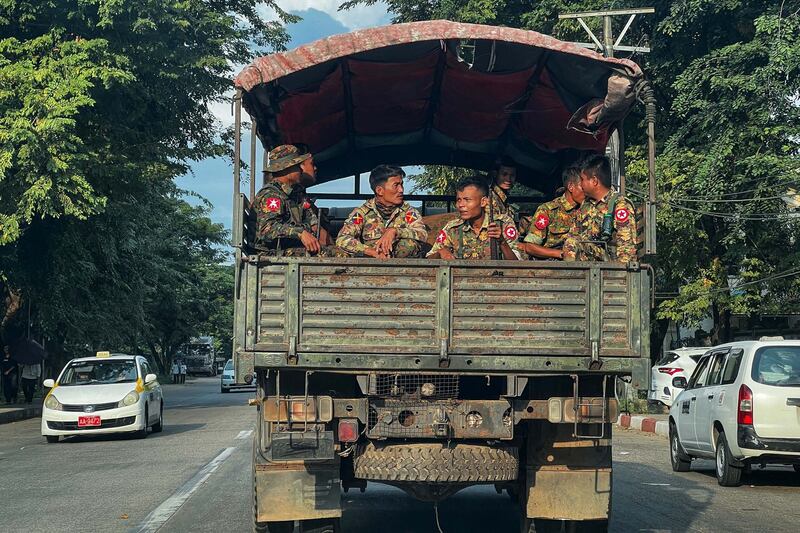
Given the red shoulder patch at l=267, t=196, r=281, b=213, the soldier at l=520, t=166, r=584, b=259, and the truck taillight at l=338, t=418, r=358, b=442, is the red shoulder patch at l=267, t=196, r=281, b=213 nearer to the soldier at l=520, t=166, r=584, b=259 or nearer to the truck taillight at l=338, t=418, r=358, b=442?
the truck taillight at l=338, t=418, r=358, b=442

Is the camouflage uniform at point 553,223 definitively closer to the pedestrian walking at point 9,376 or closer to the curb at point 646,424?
the curb at point 646,424

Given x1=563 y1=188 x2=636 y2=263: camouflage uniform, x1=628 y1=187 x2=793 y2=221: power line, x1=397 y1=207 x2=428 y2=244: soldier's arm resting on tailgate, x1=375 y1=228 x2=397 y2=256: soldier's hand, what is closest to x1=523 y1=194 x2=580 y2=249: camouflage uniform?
x1=563 y1=188 x2=636 y2=263: camouflage uniform

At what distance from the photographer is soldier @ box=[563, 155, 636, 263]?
700 centimetres

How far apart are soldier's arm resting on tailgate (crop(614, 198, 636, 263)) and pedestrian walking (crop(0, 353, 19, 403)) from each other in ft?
Answer: 79.0

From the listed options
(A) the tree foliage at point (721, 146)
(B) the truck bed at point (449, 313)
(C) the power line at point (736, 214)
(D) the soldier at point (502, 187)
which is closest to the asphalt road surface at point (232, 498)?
(B) the truck bed at point (449, 313)

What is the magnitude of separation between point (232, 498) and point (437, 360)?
14.8ft

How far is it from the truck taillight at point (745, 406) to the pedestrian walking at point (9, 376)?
71.3 ft

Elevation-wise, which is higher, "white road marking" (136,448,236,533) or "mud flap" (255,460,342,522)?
"mud flap" (255,460,342,522)

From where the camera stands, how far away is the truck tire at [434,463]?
6215 mm

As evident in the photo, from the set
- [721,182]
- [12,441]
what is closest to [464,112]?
[12,441]

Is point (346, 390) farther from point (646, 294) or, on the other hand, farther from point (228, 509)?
point (228, 509)

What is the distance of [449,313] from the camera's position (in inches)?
241

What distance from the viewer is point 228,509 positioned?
916 centimetres

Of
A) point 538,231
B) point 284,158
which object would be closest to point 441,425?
point 538,231
